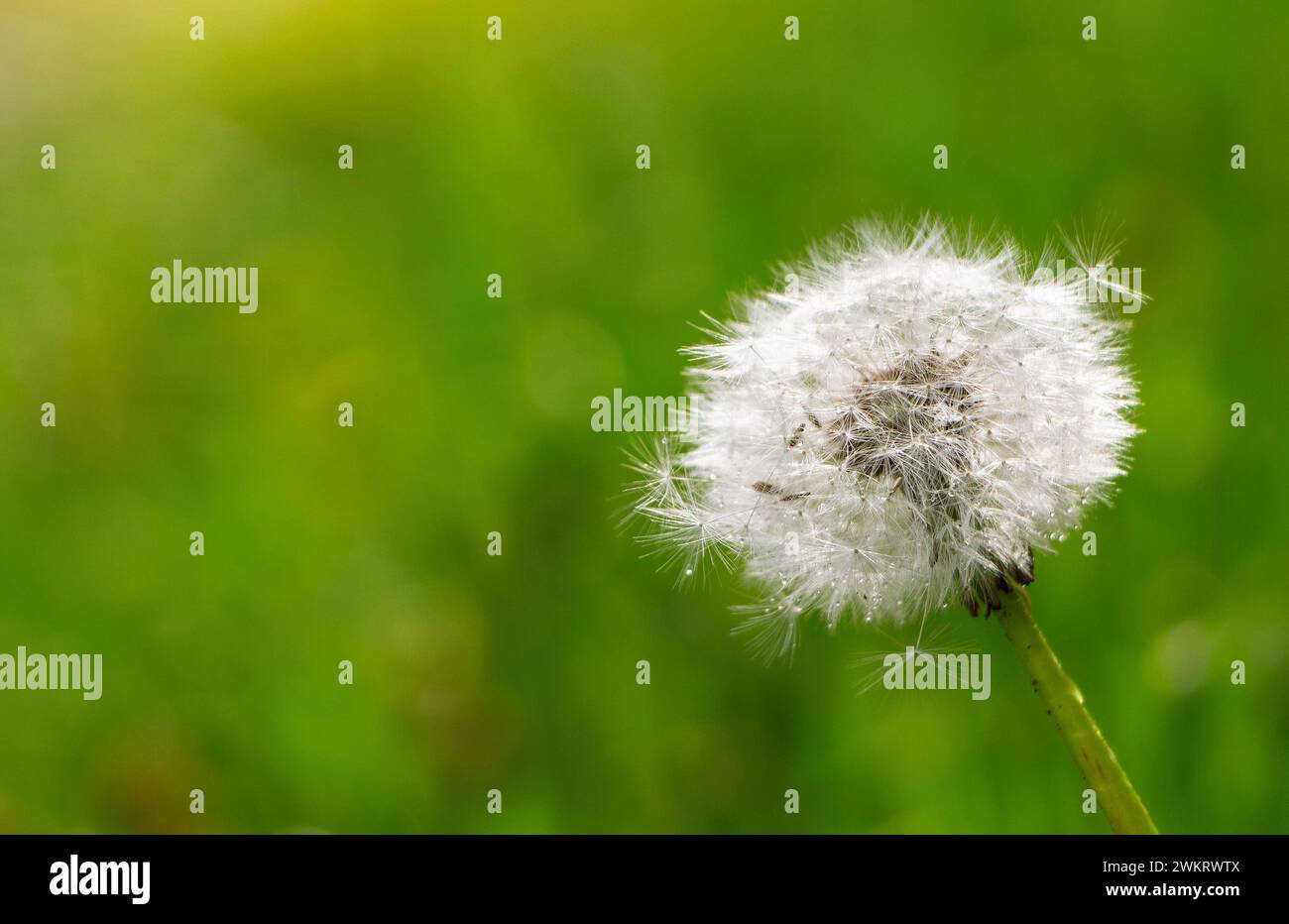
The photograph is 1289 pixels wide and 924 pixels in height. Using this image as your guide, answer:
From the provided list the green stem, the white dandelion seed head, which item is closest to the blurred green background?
the white dandelion seed head

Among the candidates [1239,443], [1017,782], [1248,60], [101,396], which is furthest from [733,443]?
[101,396]

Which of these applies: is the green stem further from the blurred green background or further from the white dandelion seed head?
the blurred green background

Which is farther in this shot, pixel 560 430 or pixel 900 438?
pixel 560 430

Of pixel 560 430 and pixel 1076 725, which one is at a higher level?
pixel 560 430

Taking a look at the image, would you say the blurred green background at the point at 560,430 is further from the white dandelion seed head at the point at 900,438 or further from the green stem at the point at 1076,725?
the green stem at the point at 1076,725

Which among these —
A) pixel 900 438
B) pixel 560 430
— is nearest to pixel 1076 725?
pixel 900 438

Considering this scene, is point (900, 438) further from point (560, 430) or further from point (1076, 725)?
point (560, 430)

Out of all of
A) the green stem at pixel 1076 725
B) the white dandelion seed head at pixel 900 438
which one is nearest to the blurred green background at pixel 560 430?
the white dandelion seed head at pixel 900 438
